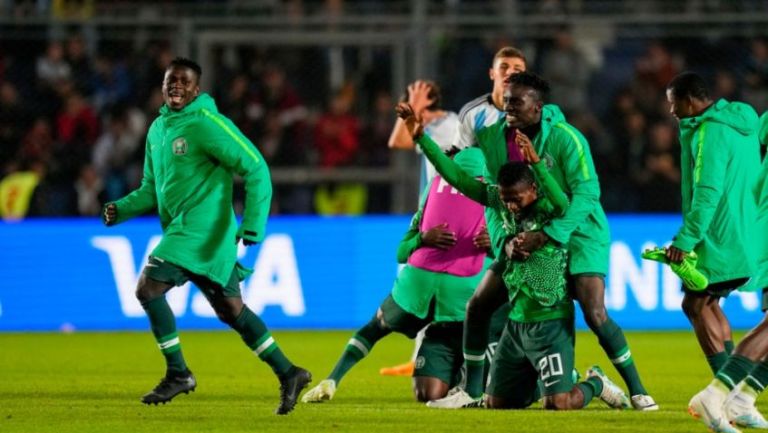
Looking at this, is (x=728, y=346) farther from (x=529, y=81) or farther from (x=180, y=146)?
(x=180, y=146)

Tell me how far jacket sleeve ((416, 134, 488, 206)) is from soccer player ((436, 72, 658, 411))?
0.16m

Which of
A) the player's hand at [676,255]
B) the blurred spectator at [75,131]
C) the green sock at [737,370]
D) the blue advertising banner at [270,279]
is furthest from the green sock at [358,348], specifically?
the blurred spectator at [75,131]

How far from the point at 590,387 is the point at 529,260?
870mm

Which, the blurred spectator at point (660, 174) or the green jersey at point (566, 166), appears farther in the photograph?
the blurred spectator at point (660, 174)

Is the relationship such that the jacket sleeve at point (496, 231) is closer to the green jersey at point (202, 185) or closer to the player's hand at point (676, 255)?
the player's hand at point (676, 255)

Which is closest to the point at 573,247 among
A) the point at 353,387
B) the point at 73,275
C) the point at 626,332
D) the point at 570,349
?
the point at 570,349

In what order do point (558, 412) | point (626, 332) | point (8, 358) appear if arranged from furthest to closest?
point (626, 332)
point (8, 358)
point (558, 412)

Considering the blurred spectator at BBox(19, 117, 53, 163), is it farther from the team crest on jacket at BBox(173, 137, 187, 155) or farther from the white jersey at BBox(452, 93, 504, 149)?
the team crest on jacket at BBox(173, 137, 187, 155)

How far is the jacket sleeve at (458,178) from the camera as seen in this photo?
361 inches

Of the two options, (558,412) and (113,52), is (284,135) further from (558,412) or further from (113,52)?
(558,412)

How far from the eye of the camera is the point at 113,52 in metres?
19.2

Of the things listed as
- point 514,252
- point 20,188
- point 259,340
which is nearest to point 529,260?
point 514,252

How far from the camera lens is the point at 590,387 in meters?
9.38

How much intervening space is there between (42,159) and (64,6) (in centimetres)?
257
